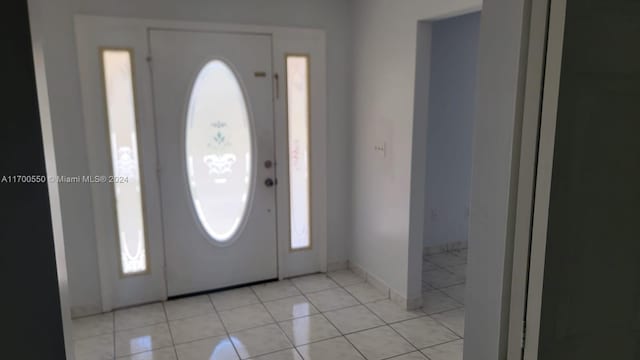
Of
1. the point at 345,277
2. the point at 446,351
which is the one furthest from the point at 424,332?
the point at 345,277

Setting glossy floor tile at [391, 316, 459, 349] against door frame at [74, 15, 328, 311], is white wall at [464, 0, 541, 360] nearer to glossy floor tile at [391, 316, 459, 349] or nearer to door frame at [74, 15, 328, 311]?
glossy floor tile at [391, 316, 459, 349]

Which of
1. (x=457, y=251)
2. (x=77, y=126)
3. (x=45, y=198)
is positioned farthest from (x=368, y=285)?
(x=45, y=198)

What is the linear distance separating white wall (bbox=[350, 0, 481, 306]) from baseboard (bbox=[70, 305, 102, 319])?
7.46 feet

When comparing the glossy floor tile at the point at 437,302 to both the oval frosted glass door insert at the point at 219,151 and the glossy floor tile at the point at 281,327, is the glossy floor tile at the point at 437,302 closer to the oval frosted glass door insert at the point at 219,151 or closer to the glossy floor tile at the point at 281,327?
the glossy floor tile at the point at 281,327

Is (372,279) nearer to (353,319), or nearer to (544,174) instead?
(353,319)

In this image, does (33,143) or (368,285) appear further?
(368,285)

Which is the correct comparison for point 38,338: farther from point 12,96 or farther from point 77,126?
point 77,126

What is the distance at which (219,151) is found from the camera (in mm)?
3672

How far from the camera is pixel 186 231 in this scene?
3639mm

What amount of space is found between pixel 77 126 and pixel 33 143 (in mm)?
2580

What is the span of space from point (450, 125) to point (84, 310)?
12.4ft

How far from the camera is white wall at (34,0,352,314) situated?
310cm

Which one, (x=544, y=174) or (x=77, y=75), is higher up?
(x=77, y=75)

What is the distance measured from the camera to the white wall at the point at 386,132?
10.9 ft
